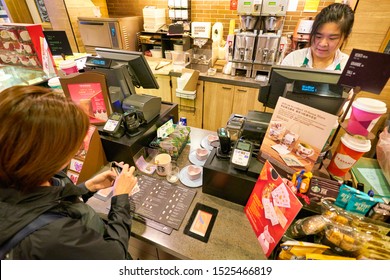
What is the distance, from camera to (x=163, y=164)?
3.80 ft

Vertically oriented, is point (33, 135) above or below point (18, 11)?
below

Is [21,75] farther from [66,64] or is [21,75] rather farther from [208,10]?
[208,10]

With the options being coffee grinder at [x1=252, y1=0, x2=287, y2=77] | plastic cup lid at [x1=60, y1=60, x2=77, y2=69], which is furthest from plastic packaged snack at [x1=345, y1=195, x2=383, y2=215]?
coffee grinder at [x1=252, y1=0, x2=287, y2=77]

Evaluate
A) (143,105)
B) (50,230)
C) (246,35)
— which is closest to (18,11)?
(246,35)

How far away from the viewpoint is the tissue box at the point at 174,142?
49.1 inches

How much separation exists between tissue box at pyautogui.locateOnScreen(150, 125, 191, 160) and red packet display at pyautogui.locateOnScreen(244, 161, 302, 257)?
21.2 inches

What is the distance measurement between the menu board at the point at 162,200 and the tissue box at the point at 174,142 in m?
0.19

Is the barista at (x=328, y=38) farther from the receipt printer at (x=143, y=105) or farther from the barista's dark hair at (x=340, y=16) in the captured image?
the receipt printer at (x=143, y=105)

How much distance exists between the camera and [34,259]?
1.81 feet

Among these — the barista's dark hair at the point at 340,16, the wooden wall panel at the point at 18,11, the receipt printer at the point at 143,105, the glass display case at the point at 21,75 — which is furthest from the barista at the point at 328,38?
the wooden wall panel at the point at 18,11

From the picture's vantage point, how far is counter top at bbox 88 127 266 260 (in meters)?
0.85

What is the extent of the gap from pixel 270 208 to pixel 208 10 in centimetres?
351

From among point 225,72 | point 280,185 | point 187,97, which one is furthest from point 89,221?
point 225,72
